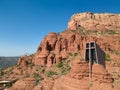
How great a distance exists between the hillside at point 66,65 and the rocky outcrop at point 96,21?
3541 millimetres

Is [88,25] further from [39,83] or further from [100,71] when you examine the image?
[100,71]

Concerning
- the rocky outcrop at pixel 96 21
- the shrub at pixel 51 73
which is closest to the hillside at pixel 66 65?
the shrub at pixel 51 73

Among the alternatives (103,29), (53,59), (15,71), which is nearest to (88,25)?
(103,29)

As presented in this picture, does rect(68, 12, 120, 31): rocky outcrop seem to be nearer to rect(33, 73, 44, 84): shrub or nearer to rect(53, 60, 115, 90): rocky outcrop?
rect(33, 73, 44, 84): shrub

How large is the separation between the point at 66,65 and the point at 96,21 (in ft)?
144

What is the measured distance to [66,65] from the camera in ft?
263

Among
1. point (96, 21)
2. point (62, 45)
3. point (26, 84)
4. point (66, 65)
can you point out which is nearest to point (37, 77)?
point (26, 84)

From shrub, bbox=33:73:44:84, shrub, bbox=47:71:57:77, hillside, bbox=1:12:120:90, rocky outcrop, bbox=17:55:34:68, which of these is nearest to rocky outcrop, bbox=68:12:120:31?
hillside, bbox=1:12:120:90

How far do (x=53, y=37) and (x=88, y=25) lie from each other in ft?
96.1

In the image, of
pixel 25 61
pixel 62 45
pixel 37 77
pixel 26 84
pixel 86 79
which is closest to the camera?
pixel 86 79

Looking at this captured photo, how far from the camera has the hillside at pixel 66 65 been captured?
5816 cm

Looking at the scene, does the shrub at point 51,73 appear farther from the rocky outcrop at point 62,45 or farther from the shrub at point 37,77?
the rocky outcrop at point 62,45

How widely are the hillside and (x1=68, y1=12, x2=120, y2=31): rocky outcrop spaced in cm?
354

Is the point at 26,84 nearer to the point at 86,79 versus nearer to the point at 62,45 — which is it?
the point at 62,45
